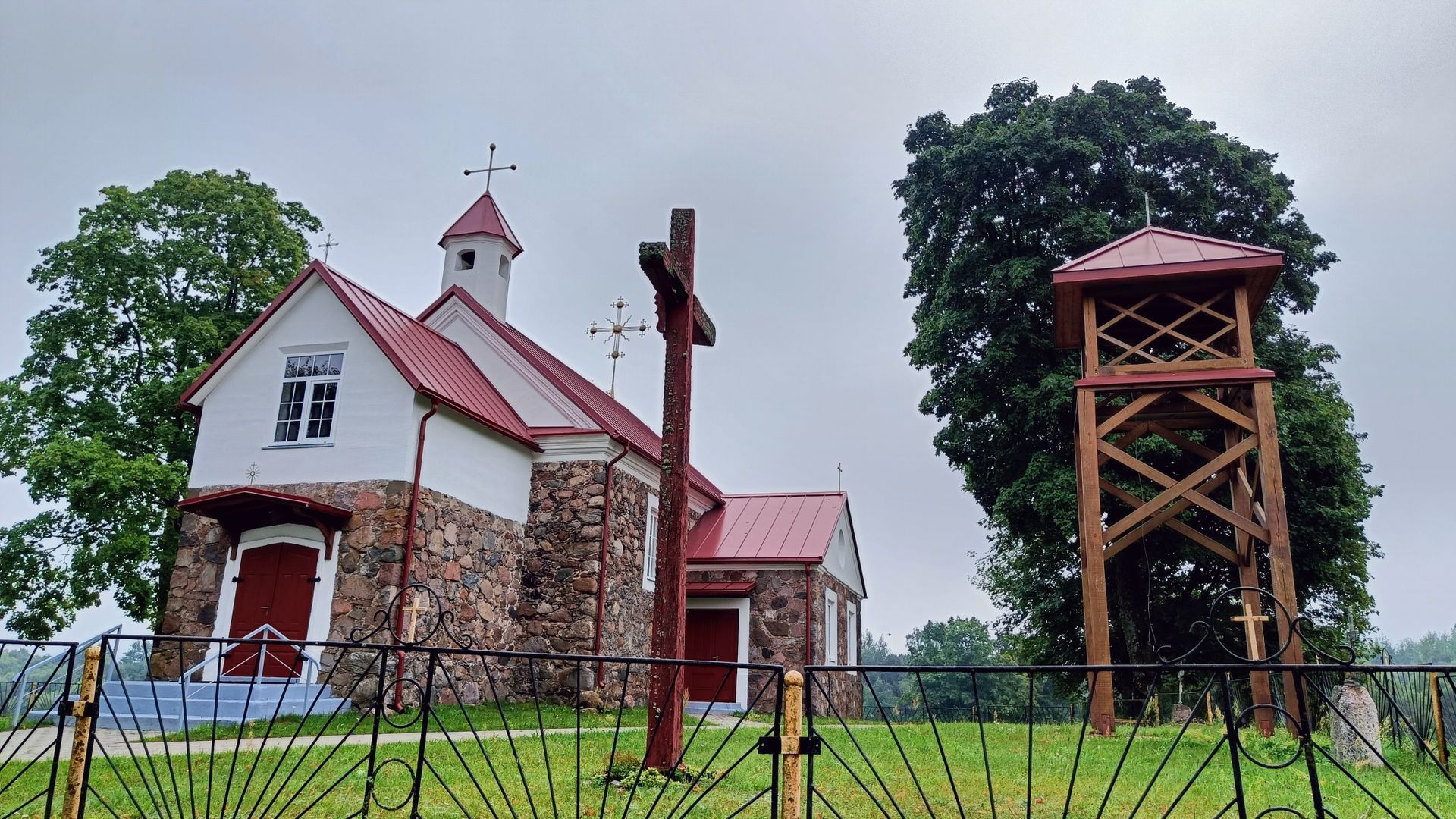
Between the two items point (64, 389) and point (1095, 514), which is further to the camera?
point (64, 389)

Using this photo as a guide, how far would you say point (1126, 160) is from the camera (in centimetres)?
1777

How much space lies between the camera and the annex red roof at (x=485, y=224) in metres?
16.5

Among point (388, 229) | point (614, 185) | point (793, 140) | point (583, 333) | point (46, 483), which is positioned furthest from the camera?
point (583, 333)

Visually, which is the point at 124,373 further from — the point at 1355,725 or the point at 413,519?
the point at 1355,725

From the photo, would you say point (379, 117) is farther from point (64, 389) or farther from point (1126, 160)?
point (1126, 160)

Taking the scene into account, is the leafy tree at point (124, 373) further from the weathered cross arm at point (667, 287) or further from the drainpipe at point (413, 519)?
the weathered cross arm at point (667, 287)

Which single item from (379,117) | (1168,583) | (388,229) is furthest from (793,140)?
(1168,583)

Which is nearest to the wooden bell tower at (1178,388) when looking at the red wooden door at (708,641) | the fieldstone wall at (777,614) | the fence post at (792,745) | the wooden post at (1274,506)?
the wooden post at (1274,506)

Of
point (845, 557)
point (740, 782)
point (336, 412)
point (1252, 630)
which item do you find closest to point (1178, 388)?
point (1252, 630)

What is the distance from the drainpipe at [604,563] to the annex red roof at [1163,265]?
20.9 ft

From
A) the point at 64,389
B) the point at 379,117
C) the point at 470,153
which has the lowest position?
the point at 64,389

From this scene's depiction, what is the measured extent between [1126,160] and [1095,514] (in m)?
10.6

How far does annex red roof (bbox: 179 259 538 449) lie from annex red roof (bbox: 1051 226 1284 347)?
718 centimetres

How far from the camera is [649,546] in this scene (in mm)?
15188
